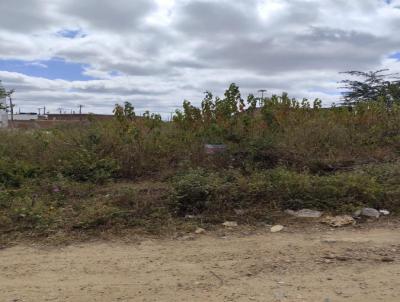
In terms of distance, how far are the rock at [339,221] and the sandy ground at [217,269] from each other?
11.7 inches

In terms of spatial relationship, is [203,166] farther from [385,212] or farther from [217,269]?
[217,269]

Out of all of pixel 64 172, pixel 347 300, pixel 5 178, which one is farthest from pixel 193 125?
pixel 347 300

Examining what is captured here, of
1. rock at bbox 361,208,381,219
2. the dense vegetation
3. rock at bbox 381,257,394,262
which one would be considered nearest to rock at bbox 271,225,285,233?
the dense vegetation

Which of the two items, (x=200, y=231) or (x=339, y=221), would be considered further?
(x=339, y=221)

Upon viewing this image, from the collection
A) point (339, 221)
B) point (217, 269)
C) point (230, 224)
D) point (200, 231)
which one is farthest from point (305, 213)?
point (217, 269)

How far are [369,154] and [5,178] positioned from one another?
7.24 metres

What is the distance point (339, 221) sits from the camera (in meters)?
6.04

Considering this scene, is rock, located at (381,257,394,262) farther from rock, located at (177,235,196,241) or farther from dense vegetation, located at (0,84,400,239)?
rock, located at (177,235,196,241)

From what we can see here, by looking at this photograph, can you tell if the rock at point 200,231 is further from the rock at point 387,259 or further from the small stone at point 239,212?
the rock at point 387,259

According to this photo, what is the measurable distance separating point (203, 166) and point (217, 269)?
4585mm

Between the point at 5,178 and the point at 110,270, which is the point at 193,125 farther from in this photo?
the point at 110,270

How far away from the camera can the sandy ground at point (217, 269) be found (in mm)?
3836

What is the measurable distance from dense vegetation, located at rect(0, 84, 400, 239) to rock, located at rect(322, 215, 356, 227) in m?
0.28

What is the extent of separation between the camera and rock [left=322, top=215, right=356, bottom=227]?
19.6 feet
